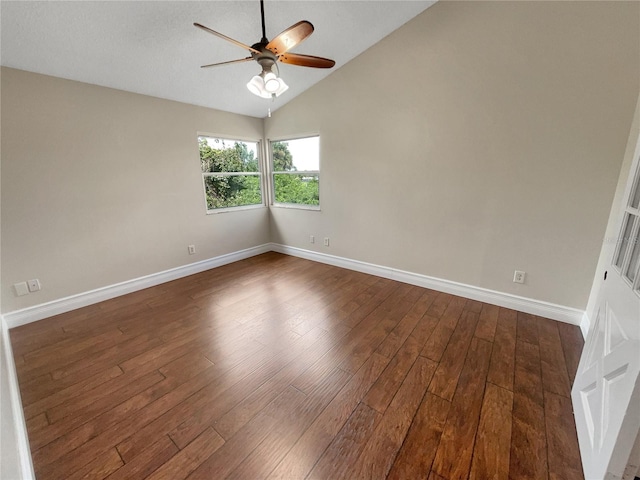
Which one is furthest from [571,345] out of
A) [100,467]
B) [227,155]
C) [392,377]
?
[227,155]

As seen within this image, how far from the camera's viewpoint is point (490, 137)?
2.54 meters

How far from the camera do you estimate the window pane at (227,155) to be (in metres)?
3.73

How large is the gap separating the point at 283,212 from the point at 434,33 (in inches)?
119

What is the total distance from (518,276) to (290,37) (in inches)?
113

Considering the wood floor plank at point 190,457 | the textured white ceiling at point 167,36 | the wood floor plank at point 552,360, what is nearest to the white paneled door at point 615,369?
the wood floor plank at point 552,360

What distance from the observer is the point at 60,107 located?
2.49m

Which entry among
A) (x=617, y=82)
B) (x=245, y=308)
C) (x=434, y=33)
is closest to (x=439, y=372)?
(x=245, y=308)

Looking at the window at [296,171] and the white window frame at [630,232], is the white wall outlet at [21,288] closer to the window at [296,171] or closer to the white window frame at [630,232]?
the window at [296,171]

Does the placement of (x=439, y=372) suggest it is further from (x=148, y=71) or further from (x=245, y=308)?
(x=148, y=71)

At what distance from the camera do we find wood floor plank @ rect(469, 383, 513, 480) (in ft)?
4.06

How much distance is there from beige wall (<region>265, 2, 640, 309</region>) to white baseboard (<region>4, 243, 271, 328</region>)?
2.22 m

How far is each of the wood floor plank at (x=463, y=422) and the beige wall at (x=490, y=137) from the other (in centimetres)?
121

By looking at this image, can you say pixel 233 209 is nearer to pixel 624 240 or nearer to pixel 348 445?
pixel 348 445

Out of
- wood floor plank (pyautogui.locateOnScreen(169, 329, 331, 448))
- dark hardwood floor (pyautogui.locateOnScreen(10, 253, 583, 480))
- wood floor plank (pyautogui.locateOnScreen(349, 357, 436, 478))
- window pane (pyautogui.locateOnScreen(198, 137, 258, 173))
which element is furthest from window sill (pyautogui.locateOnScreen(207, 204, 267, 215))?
wood floor plank (pyautogui.locateOnScreen(349, 357, 436, 478))
